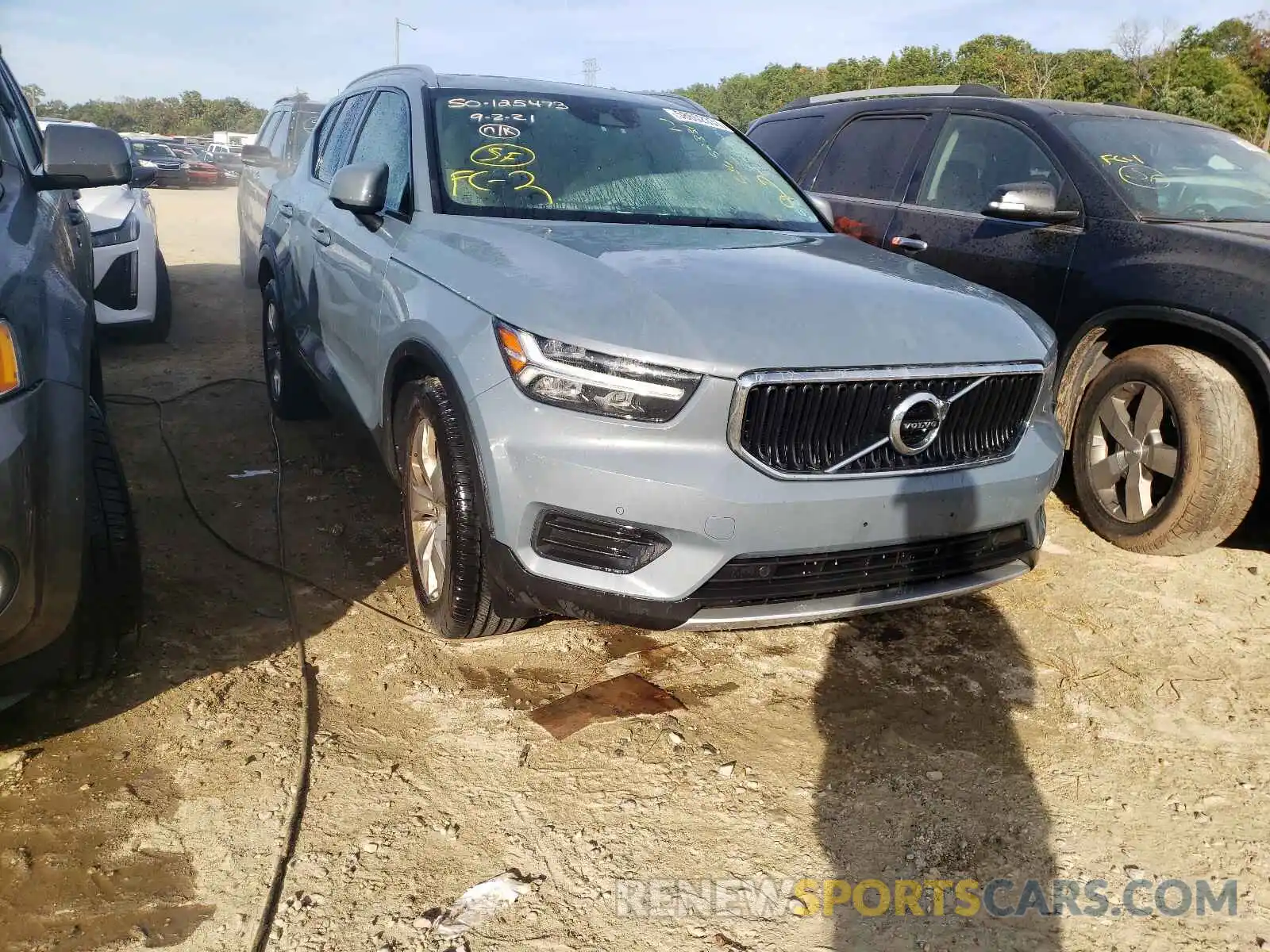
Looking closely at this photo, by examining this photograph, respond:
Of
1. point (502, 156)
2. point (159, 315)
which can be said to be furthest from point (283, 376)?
point (159, 315)

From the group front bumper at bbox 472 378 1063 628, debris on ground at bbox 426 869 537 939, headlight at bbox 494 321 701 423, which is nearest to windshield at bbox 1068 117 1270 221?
front bumper at bbox 472 378 1063 628

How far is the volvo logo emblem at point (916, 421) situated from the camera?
8.43 feet

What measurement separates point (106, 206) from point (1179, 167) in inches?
252

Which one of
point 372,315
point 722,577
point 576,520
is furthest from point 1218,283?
point 372,315

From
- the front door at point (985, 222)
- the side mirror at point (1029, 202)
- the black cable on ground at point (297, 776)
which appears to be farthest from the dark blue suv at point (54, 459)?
the side mirror at point (1029, 202)

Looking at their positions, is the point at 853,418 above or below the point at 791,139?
below

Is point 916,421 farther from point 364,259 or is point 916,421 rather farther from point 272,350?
point 272,350

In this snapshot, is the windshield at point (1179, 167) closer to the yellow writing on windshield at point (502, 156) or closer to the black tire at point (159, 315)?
the yellow writing on windshield at point (502, 156)

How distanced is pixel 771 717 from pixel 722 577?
594 millimetres

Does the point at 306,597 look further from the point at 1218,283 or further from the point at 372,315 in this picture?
the point at 1218,283

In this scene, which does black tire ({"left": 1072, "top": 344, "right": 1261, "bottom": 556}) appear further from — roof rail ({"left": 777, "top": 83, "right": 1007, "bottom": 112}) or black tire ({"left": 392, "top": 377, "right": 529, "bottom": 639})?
black tire ({"left": 392, "top": 377, "right": 529, "bottom": 639})

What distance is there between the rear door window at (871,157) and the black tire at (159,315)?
459cm

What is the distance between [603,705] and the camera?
9.37 ft

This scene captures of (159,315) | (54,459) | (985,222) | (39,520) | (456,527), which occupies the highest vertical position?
(985,222)
